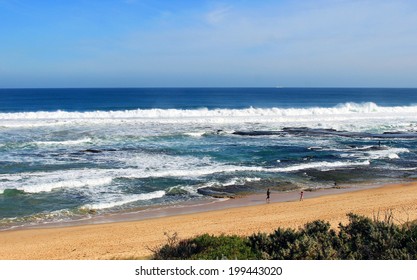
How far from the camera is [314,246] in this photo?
8320 mm

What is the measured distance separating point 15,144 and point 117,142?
8319 millimetres

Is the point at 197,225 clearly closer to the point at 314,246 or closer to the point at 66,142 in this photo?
the point at 314,246

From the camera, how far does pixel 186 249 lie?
9352 mm

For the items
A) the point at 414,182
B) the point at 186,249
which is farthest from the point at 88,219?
the point at 414,182

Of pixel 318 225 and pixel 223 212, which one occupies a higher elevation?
pixel 318 225

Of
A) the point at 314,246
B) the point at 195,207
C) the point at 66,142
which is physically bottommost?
the point at 195,207

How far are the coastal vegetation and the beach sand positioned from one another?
261 cm

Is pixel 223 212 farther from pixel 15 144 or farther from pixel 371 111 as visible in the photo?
pixel 371 111

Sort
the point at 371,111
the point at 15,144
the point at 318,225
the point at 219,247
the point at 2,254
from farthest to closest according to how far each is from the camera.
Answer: the point at 371,111 → the point at 15,144 → the point at 2,254 → the point at 318,225 → the point at 219,247

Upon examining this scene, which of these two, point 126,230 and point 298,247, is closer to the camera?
point 298,247

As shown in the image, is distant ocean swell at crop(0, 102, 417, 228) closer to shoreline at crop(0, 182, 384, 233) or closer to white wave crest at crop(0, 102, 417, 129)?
shoreline at crop(0, 182, 384, 233)

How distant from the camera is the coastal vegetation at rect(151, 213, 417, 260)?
8.19 meters

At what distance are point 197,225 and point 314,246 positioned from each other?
842 centimetres

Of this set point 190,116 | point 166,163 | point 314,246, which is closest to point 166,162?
point 166,163
